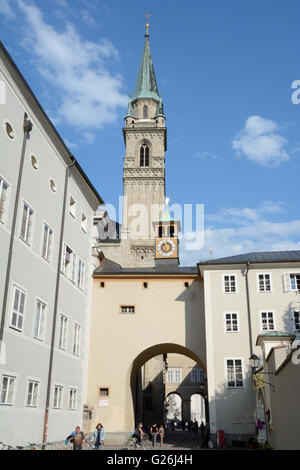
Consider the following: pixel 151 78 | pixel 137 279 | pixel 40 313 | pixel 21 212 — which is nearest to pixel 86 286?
pixel 137 279

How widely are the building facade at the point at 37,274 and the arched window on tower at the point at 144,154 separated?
47088mm

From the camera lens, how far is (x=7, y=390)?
58.7 feet

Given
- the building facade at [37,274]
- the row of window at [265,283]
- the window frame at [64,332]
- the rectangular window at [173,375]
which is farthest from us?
the rectangular window at [173,375]

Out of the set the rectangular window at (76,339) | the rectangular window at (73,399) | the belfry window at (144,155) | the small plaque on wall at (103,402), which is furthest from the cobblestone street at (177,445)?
the belfry window at (144,155)

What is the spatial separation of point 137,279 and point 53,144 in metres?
12.3

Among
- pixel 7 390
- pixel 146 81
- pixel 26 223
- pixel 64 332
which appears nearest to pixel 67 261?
pixel 64 332

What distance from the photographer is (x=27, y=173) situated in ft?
67.6

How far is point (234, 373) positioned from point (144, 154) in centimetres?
5078

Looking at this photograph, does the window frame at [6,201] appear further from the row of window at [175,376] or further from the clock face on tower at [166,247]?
the row of window at [175,376]

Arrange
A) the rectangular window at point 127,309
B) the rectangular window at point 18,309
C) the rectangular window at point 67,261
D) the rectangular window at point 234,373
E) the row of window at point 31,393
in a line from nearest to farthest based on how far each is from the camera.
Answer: the row of window at point 31,393 → the rectangular window at point 18,309 → the rectangular window at point 67,261 → the rectangular window at point 234,373 → the rectangular window at point 127,309

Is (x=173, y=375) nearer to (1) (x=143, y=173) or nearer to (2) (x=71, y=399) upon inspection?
(1) (x=143, y=173)

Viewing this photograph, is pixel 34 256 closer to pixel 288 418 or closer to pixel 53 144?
pixel 53 144

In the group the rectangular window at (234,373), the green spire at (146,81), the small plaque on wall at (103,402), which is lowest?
the small plaque on wall at (103,402)

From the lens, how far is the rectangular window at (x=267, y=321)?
29.6 m
